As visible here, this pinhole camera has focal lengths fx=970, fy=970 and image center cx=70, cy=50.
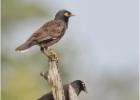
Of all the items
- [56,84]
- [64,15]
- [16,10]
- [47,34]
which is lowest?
[56,84]

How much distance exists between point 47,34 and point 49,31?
0.12 m

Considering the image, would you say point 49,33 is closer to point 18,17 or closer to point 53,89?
point 53,89

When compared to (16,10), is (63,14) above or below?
below

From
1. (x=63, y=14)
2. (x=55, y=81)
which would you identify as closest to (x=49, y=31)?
(x=63, y=14)

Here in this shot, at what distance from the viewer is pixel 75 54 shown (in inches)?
812

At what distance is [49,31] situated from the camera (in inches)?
396

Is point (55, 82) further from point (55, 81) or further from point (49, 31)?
point (49, 31)

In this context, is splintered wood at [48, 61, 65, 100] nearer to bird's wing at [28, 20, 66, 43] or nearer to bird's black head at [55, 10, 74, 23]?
bird's wing at [28, 20, 66, 43]

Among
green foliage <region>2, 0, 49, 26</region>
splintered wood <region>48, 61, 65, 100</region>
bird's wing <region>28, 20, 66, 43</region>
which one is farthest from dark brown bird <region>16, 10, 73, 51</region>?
green foliage <region>2, 0, 49, 26</region>

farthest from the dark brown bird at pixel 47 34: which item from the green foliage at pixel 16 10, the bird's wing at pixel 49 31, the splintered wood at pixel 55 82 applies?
the green foliage at pixel 16 10

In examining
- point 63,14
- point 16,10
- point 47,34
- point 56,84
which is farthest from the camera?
point 16,10

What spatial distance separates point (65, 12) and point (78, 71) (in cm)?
954

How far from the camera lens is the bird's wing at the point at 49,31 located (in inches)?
386

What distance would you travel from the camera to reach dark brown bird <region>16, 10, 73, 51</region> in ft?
32.2
